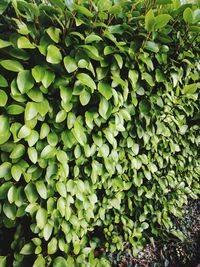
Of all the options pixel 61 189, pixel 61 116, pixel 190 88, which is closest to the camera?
pixel 61 116

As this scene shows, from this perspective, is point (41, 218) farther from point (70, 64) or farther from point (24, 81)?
point (70, 64)

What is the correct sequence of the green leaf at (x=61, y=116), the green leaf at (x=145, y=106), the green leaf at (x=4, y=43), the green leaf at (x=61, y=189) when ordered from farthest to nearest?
the green leaf at (x=145, y=106)
the green leaf at (x=61, y=189)
the green leaf at (x=61, y=116)
the green leaf at (x=4, y=43)

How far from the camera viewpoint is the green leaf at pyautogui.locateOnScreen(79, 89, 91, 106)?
4.33 feet

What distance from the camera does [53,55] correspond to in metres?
1.20

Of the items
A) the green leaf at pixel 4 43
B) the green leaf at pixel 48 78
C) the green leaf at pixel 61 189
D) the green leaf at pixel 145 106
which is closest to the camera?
the green leaf at pixel 4 43

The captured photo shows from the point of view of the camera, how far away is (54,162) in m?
1.39

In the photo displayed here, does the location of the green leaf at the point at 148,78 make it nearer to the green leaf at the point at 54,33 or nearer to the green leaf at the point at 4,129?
the green leaf at the point at 54,33

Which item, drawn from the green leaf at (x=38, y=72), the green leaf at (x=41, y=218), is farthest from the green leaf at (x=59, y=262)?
the green leaf at (x=38, y=72)

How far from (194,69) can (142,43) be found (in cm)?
69

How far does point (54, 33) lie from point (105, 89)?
1.31 feet

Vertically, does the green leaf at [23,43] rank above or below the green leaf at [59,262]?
above

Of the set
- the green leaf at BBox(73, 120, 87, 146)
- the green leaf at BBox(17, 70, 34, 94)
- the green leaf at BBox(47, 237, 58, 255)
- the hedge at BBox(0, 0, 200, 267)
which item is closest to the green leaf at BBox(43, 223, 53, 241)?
the hedge at BBox(0, 0, 200, 267)

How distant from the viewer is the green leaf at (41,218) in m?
1.40

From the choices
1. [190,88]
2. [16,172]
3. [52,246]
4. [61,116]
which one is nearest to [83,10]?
[61,116]
